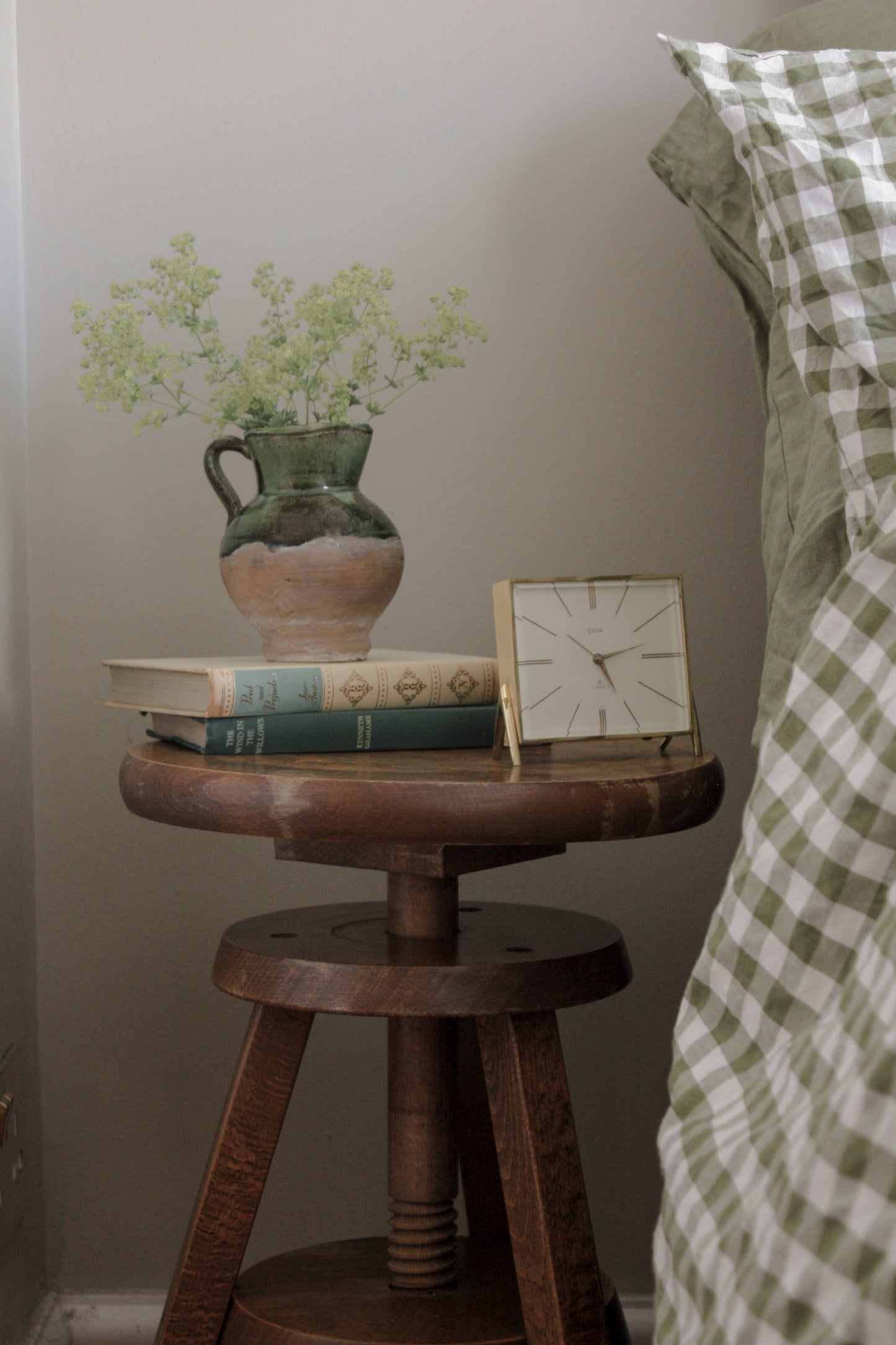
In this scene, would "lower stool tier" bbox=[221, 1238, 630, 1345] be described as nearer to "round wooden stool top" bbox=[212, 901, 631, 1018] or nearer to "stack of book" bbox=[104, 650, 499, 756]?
"round wooden stool top" bbox=[212, 901, 631, 1018]

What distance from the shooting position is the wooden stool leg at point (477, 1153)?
0.95 m

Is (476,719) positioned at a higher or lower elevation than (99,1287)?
higher

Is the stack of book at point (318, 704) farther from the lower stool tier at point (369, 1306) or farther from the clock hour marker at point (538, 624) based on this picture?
the lower stool tier at point (369, 1306)

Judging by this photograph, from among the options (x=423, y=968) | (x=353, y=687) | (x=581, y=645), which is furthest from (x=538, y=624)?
(x=423, y=968)

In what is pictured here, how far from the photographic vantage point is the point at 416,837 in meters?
0.70

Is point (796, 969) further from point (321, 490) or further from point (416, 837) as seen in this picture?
point (321, 490)

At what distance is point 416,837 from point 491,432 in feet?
2.01

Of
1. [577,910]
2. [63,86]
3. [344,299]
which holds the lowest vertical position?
[577,910]

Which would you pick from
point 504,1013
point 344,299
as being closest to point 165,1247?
point 504,1013

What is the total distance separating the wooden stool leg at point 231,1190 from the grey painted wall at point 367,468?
1.36ft

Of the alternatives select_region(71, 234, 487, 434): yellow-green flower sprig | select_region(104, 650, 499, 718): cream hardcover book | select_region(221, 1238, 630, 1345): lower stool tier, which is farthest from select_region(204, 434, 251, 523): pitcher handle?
select_region(221, 1238, 630, 1345): lower stool tier

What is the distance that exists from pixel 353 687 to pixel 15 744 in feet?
1.50

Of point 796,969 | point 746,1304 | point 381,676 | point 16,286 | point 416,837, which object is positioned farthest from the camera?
point 16,286

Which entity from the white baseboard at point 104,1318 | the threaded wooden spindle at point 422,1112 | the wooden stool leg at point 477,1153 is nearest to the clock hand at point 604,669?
the threaded wooden spindle at point 422,1112
